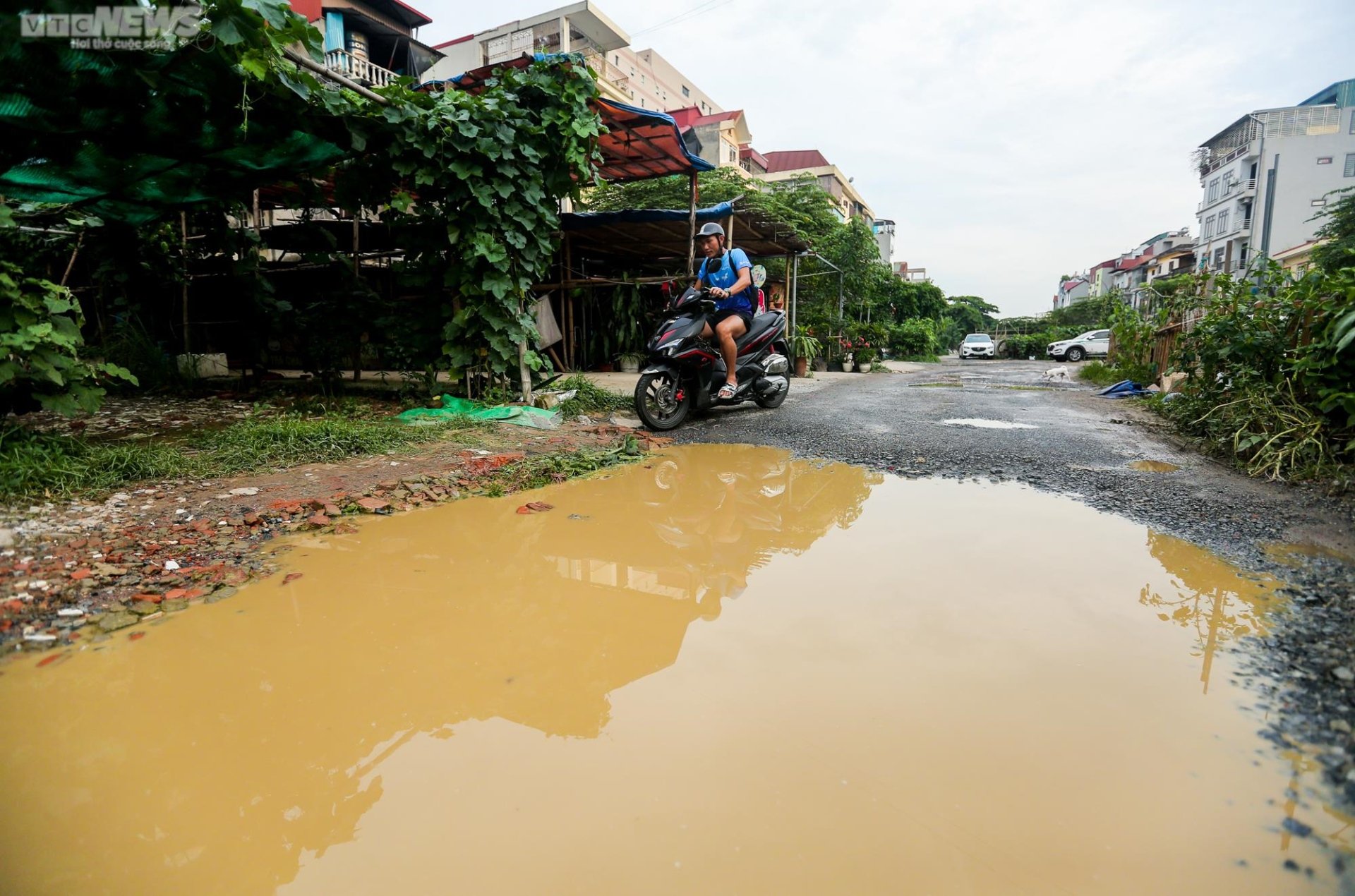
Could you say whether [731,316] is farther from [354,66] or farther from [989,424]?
[354,66]

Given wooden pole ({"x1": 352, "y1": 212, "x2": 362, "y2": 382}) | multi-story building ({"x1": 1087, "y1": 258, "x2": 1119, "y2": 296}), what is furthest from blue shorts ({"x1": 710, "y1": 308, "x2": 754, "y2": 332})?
multi-story building ({"x1": 1087, "y1": 258, "x2": 1119, "y2": 296})

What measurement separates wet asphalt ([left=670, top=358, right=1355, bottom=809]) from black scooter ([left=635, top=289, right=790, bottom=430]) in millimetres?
236

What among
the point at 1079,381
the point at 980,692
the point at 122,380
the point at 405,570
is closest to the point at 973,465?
the point at 980,692

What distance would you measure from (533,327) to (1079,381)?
1087 cm

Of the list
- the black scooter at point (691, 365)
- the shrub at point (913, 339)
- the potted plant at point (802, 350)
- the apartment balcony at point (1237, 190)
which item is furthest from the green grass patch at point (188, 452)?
the apartment balcony at point (1237, 190)

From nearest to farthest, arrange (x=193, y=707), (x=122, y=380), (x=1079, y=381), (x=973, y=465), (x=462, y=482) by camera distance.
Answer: (x=193, y=707)
(x=462, y=482)
(x=973, y=465)
(x=122, y=380)
(x=1079, y=381)

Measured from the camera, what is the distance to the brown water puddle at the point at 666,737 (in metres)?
1.15

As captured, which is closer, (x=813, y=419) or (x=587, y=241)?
(x=813, y=419)

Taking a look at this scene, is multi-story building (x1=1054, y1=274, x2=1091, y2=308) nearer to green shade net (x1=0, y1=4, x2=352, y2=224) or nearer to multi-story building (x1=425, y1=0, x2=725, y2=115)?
multi-story building (x1=425, y1=0, x2=725, y2=115)

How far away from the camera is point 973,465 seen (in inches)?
164

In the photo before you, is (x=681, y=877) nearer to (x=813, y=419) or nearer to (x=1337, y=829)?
(x=1337, y=829)

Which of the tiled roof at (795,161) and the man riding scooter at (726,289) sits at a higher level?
the tiled roof at (795,161)

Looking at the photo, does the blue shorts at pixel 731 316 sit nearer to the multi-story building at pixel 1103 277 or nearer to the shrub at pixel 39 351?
the shrub at pixel 39 351

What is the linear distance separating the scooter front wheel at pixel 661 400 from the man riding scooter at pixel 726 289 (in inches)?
15.1
